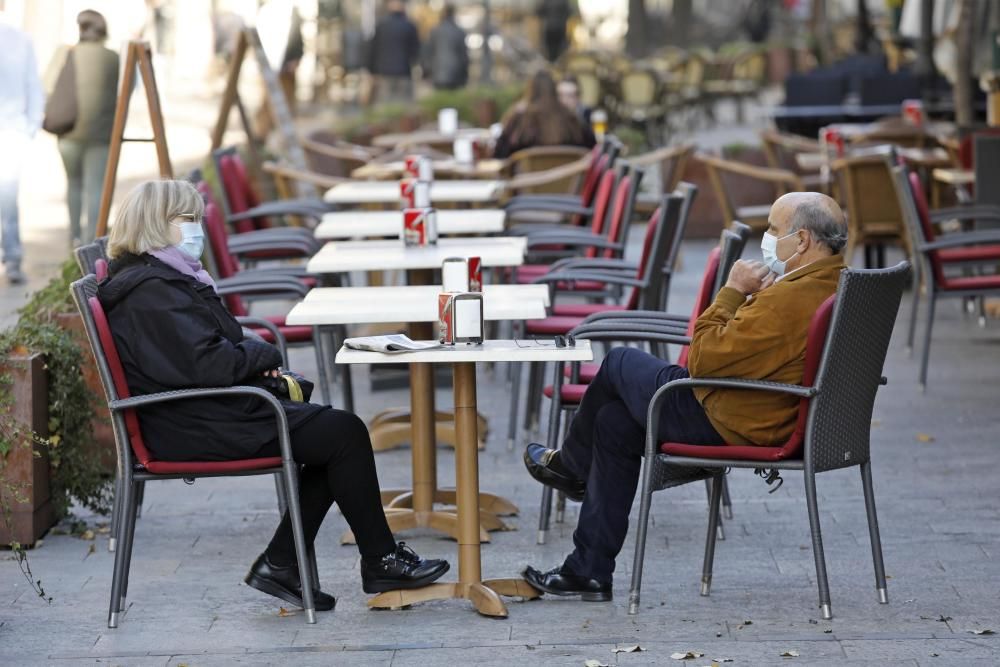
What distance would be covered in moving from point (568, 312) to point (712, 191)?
20.5 ft

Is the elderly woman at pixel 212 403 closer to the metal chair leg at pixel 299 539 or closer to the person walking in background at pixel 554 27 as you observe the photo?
the metal chair leg at pixel 299 539

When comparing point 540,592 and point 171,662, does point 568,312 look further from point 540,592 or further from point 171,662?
point 171,662

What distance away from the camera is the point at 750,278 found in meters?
4.80

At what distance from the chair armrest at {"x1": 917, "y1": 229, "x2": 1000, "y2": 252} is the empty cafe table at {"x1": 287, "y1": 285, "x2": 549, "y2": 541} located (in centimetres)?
270

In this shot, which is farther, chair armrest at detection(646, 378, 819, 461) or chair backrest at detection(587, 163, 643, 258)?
chair backrest at detection(587, 163, 643, 258)

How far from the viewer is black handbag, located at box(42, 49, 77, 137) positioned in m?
11.1

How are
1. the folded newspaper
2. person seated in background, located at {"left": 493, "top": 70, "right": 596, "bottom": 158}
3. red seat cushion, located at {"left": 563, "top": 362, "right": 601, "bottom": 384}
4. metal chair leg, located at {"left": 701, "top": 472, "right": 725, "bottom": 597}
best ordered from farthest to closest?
person seated in background, located at {"left": 493, "top": 70, "right": 596, "bottom": 158}
red seat cushion, located at {"left": 563, "top": 362, "right": 601, "bottom": 384}
metal chair leg, located at {"left": 701, "top": 472, "right": 725, "bottom": 597}
the folded newspaper

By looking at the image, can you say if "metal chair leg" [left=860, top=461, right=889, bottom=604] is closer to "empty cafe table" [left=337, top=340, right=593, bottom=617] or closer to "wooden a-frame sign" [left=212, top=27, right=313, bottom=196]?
"empty cafe table" [left=337, top=340, right=593, bottom=617]

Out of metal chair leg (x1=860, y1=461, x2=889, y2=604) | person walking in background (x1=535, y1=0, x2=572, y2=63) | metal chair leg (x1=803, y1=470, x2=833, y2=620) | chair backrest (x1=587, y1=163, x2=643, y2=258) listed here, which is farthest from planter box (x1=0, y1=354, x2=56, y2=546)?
person walking in background (x1=535, y1=0, x2=572, y2=63)

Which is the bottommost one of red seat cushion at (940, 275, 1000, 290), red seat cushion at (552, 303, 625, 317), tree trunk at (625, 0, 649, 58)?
tree trunk at (625, 0, 649, 58)

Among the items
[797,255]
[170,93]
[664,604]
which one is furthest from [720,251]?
[170,93]

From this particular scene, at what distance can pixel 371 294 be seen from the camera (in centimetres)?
587

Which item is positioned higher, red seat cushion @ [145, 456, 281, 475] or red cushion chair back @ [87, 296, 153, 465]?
red cushion chair back @ [87, 296, 153, 465]

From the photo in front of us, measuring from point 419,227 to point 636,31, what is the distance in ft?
93.8
